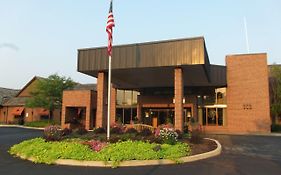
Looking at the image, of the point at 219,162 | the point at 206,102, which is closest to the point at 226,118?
the point at 206,102

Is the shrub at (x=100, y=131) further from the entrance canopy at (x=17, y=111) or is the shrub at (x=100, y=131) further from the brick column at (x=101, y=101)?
the entrance canopy at (x=17, y=111)

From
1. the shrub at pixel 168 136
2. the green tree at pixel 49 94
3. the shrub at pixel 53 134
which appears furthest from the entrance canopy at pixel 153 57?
the green tree at pixel 49 94

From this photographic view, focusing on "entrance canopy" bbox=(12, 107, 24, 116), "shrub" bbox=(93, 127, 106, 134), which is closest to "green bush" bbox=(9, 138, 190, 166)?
"shrub" bbox=(93, 127, 106, 134)

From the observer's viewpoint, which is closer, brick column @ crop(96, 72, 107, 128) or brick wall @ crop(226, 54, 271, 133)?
brick column @ crop(96, 72, 107, 128)

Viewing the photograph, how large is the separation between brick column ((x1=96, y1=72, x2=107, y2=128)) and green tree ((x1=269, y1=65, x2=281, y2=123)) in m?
20.8

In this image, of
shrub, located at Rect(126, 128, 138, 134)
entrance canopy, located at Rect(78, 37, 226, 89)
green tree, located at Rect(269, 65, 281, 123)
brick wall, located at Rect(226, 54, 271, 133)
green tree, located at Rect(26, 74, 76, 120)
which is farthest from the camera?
green tree, located at Rect(26, 74, 76, 120)

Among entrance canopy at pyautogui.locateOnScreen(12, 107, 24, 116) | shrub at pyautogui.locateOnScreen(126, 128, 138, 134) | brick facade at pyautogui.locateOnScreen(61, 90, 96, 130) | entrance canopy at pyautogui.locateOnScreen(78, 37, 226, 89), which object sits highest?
entrance canopy at pyautogui.locateOnScreen(78, 37, 226, 89)

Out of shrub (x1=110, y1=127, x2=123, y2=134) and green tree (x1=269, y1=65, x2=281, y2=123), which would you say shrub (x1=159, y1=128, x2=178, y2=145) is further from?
green tree (x1=269, y1=65, x2=281, y2=123)

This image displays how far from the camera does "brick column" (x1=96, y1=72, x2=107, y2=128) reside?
20547mm

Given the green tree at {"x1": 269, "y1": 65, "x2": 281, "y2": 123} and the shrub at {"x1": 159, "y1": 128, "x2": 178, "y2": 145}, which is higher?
the green tree at {"x1": 269, "y1": 65, "x2": 281, "y2": 123}

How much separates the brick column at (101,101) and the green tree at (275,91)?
2078 centimetres

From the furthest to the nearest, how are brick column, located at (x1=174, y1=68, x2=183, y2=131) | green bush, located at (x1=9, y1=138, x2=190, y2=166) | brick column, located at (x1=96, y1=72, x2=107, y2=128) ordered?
brick column, located at (x1=96, y1=72, x2=107, y2=128)
brick column, located at (x1=174, y1=68, x2=183, y2=131)
green bush, located at (x1=9, y1=138, x2=190, y2=166)

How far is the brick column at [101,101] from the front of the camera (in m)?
20.5

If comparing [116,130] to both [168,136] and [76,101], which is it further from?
[76,101]
